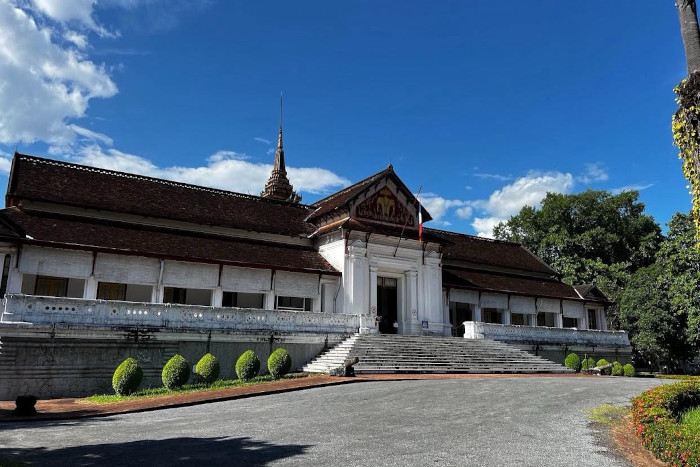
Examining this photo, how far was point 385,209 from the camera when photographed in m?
30.2

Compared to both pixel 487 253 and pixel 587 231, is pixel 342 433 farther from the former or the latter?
pixel 587 231

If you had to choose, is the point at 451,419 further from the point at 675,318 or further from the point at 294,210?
the point at 675,318

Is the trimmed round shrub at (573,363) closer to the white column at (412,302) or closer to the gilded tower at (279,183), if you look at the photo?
the white column at (412,302)

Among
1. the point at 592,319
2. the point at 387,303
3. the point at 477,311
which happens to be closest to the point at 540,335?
the point at 477,311

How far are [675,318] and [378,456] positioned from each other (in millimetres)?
37290

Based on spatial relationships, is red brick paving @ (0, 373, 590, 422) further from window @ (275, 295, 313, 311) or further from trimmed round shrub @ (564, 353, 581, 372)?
trimmed round shrub @ (564, 353, 581, 372)

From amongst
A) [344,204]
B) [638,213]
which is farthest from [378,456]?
[638,213]

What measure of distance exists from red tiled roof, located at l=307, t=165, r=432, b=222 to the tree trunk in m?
19.6

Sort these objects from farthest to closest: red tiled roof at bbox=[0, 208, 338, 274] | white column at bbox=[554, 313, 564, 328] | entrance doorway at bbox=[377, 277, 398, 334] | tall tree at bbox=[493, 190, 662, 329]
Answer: tall tree at bbox=[493, 190, 662, 329], white column at bbox=[554, 313, 564, 328], entrance doorway at bbox=[377, 277, 398, 334], red tiled roof at bbox=[0, 208, 338, 274]

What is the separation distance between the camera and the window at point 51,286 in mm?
22250

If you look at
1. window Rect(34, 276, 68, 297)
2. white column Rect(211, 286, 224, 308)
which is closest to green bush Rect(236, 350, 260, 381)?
white column Rect(211, 286, 224, 308)

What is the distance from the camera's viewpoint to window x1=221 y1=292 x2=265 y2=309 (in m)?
27.3

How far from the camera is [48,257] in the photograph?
69.5 ft

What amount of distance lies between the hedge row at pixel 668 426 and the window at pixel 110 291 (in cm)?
2079
